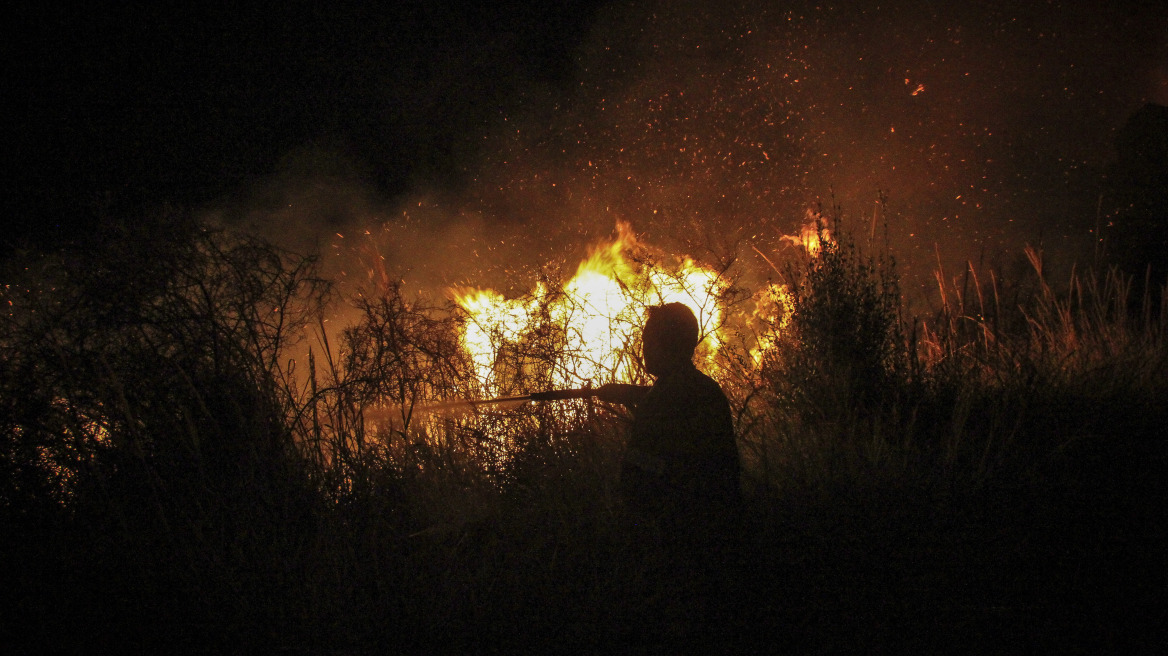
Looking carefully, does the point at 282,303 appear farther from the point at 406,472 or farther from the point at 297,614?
the point at 297,614

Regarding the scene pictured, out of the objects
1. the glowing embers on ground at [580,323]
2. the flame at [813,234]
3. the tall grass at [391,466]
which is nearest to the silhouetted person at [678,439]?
the tall grass at [391,466]

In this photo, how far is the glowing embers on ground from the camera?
4906 millimetres

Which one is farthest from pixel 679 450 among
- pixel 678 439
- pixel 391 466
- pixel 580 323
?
pixel 580 323

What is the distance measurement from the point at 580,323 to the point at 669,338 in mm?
2527

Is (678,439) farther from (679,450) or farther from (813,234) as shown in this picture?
(813,234)

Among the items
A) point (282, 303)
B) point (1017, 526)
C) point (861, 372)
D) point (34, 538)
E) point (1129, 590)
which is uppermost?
point (282, 303)

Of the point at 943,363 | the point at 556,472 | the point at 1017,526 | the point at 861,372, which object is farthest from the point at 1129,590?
the point at 556,472

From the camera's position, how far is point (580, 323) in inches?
208

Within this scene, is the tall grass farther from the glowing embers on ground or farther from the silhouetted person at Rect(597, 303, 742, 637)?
the glowing embers on ground

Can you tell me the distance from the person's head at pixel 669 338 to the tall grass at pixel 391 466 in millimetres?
1001

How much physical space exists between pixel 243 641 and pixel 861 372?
4.28 metres

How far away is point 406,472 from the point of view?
3.74 m

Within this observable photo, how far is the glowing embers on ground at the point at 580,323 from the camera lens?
4906 mm

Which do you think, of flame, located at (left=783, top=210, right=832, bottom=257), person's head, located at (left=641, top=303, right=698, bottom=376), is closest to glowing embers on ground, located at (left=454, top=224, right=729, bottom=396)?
flame, located at (left=783, top=210, right=832, bottom=257)
